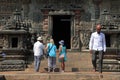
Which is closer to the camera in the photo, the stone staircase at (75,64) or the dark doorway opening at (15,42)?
the stone staircase at (75,64)

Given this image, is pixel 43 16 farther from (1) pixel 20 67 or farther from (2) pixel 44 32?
(1) pixel 20 67

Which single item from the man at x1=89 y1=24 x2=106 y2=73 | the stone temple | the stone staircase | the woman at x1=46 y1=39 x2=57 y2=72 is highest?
the stone temple

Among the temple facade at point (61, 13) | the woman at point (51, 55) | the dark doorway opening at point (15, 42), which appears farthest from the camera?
the temple facade at point (61, 13)

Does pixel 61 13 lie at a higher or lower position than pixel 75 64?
higher

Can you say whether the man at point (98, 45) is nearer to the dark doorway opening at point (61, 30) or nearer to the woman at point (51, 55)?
the woman at point (51, 55)

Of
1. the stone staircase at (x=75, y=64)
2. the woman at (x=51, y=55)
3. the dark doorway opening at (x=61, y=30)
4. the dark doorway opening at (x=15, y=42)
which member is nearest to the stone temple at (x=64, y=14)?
the dark doorway opening at (x=61, y=30)

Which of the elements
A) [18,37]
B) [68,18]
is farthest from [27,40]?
[68,18]

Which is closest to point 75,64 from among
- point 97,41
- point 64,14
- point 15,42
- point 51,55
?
point 51,55

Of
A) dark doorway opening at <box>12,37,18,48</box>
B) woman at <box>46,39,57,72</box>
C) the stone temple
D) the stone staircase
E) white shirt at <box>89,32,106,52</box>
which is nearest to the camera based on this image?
white shirt at <box>89,32,106,52</box>

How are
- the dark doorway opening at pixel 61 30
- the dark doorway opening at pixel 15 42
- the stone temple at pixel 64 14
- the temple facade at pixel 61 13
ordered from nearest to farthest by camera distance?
1. the dark doorway opening at pixel 15 42
2. the stone temple at pixel 64 14
3. the temple facade at pixel 61 13
4. the dark doorway opening at pixel 61 30

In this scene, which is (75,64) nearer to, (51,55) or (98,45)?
(51,55)

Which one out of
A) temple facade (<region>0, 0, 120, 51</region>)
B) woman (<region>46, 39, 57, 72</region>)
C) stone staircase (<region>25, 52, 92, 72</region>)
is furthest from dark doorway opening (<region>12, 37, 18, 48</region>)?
temple facade (<region>0, 0, 120, 51</region>)

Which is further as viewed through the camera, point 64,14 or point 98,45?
point 64,14

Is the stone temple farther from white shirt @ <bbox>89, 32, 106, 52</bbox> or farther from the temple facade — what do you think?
white shirt @ <bbox>89, 32, 106, 52</bbox>
